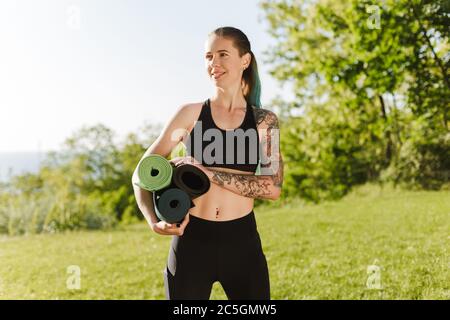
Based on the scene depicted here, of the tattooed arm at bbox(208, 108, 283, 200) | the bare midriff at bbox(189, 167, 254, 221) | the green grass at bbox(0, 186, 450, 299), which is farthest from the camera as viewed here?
the green grass at bbox(0, 186, 450, 299)

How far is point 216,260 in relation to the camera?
228 cm

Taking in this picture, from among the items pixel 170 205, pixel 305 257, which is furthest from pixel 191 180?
pixel 305 257

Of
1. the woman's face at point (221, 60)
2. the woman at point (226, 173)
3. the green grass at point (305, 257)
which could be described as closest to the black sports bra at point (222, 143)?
the woman at point (226, 173)

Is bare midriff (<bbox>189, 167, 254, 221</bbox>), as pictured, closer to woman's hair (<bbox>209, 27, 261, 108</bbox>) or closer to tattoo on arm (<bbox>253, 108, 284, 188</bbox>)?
tattoo on arm (<bbox>253, 108, 284, 188</bbox>)

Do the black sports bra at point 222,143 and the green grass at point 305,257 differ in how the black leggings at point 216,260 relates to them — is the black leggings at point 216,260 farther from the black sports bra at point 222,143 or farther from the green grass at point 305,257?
the green grass at point 305,257

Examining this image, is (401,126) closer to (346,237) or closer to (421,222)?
(346,237)

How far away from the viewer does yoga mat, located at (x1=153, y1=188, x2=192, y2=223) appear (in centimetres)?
203

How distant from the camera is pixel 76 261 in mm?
7930

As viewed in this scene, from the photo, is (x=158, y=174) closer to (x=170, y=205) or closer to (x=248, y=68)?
(x=170, y=205)

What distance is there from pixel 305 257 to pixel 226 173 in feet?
17.3

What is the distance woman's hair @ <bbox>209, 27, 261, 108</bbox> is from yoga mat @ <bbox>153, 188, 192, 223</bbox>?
2.11ft

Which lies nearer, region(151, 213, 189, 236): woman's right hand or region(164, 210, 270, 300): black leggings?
region(151, 213, 189, 236): woman's right hand

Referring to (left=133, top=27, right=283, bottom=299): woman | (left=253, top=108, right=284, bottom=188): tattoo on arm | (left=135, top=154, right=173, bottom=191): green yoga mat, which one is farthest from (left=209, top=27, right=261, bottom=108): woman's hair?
(left=135, top=154, right=173, bottom=191): green yoga mat

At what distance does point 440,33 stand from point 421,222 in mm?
2459
